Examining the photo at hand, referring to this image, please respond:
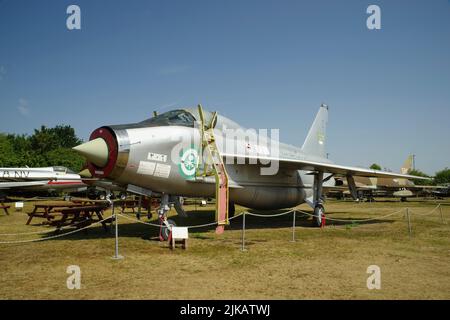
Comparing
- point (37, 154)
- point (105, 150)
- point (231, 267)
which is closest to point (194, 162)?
point (105, 150)

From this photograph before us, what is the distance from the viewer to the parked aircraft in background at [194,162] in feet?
26.0

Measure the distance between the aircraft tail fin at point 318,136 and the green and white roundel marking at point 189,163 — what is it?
1035 centimetres

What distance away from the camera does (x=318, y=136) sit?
755 inches

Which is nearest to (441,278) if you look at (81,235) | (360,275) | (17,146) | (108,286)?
(360,275)

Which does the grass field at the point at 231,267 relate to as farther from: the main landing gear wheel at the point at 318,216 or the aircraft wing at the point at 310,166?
the aircraft wing at the point at 310,166

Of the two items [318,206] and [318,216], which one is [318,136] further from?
[318,216]

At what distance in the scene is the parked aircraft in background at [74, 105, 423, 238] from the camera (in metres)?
7.93

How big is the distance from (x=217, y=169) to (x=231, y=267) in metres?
3.66

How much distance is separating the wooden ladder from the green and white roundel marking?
0.33m

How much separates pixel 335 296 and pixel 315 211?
8.64 metres

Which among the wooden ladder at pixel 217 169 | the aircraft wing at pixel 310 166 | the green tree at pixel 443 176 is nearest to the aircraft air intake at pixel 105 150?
the wooden ladder at pixel 217 169

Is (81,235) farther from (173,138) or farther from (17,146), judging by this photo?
(17,146)

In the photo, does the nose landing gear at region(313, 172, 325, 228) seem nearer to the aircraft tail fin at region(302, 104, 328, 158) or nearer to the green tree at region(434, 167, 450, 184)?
the aircraft tail fin at region(302, 104, 328, 158)

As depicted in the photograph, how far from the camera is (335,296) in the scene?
185 inches
